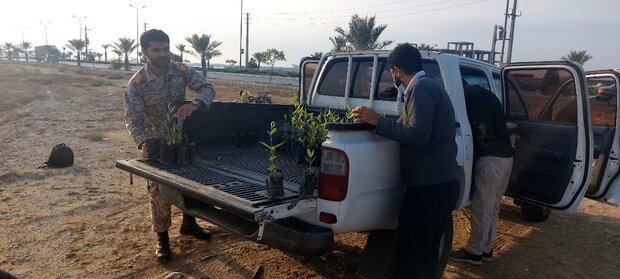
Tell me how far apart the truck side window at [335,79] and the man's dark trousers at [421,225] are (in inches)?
82.8

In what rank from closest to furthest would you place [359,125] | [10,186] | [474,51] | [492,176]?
[359,125] → [492,176] → [10,186] → [474,51]

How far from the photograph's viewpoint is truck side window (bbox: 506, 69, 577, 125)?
4.16 meters

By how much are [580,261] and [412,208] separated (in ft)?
8.87

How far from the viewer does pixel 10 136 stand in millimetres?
10891

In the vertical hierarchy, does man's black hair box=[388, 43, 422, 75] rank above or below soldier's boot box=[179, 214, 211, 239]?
above

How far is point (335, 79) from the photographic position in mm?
4973

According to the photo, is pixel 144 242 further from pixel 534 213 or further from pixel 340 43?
pixel 340 43

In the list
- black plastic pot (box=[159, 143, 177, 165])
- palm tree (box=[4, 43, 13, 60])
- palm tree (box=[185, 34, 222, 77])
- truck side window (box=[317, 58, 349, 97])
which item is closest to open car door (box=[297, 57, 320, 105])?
truck side window (box=[317, 58, 349, 97])

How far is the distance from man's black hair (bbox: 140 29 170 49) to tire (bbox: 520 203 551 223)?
446cm

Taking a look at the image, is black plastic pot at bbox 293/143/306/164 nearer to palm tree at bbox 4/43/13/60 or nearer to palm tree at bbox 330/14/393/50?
palm tree at bbox 330/14/393/50

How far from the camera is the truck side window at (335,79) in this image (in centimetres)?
487

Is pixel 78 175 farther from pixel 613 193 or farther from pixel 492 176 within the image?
pixel 613 193

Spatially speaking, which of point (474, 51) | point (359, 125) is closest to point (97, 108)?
point (474, 51)

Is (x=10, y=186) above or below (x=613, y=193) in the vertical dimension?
below
